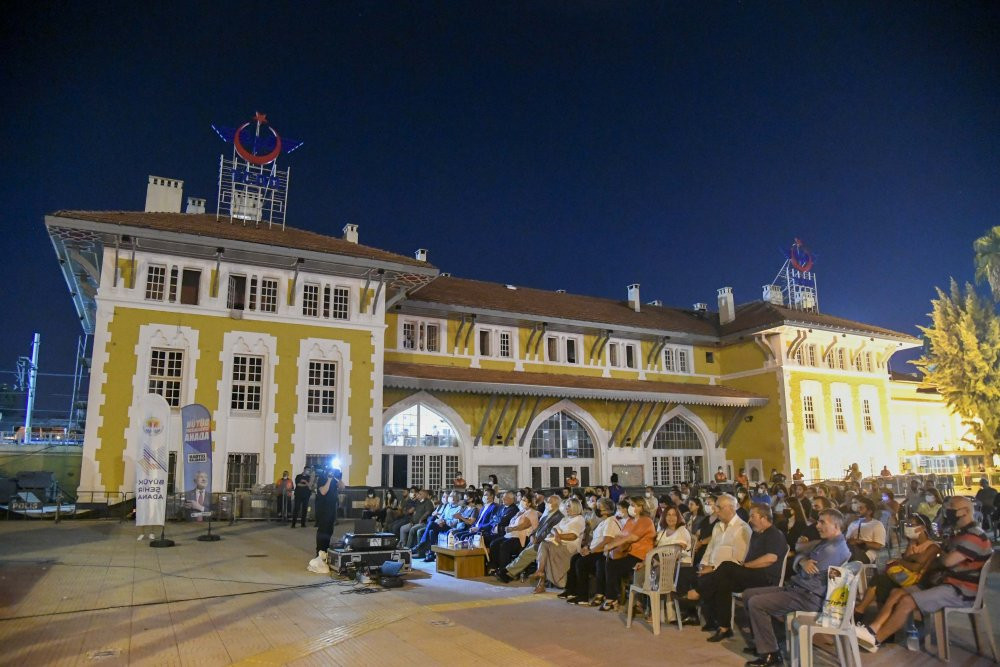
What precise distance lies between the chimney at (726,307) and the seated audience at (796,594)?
27178 millimetres

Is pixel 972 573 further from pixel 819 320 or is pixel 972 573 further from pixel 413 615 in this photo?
pixel 819 320

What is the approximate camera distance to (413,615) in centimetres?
732

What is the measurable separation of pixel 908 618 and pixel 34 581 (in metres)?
9.92


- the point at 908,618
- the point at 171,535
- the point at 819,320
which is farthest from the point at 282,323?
the point at 819,320

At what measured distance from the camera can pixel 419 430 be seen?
23.1 m

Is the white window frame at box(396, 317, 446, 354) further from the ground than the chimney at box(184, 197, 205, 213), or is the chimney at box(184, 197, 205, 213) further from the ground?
the chimney at box(184, 197, 205, 213)

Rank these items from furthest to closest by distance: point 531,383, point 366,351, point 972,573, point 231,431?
point 531,383 → point 366,351 → point 231,431 → point 972,573

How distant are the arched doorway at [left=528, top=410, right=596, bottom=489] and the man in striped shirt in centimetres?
1943

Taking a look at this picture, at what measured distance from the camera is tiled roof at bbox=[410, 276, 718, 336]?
82.8 feet

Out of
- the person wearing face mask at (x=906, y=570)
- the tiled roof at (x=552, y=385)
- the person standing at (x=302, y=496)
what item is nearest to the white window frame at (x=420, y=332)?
the tiled roof at (x=552, y=385)

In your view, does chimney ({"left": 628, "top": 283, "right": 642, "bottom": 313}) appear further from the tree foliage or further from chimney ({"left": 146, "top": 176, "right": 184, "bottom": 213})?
chimney ({"left": 146, "top": 176, "right": 184, "bottom": 213})

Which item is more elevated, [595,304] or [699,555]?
[595,304]

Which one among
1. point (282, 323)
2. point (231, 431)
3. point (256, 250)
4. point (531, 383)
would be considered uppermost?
point (256, 250)

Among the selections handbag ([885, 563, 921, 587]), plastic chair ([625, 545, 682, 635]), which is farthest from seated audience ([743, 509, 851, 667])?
plastic chair ([625, 545, 682, 635])
